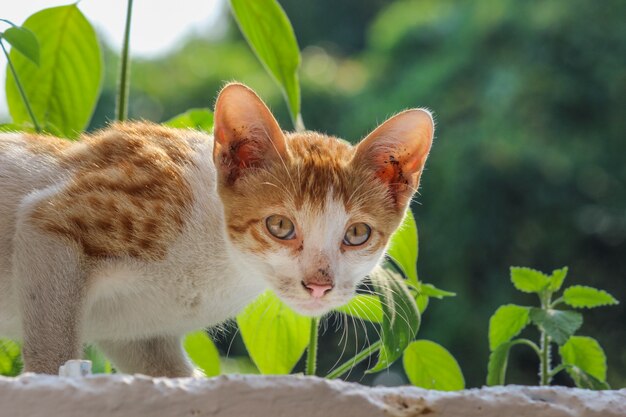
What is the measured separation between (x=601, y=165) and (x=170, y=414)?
572 cm

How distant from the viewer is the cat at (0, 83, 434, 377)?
34.1 inches

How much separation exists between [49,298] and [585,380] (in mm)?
539

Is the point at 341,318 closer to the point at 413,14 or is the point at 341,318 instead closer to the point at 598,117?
the point at 598,117

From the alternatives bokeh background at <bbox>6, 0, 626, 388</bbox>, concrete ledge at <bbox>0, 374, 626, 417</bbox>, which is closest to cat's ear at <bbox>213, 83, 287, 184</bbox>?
concrete ledge at <bbox>0, 374, 626, 417</bbox>

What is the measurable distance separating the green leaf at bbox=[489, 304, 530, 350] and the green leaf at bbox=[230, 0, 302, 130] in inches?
13.0

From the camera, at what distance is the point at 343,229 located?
39.1 inches

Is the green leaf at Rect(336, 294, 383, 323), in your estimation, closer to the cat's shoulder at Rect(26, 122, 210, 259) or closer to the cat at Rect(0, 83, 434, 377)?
the cat at Rect(0, 83, 434, 377)

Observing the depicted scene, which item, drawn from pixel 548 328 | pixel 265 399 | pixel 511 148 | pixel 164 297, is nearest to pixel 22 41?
pixel 164 297

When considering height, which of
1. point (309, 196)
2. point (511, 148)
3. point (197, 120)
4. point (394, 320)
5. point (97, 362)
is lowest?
point (97, 362)

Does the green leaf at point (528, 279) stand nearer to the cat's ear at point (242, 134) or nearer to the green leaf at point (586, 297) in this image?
the green leaf at point (586, 297)

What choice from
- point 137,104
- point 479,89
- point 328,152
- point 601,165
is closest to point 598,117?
point 601,165

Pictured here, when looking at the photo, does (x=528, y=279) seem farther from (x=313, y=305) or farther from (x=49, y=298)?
(x=49, y=298)

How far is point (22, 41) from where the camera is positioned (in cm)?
88

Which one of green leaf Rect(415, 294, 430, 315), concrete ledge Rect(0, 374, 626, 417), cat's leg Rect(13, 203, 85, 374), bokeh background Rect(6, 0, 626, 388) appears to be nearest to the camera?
concrete ledge Rect(0, 374, 626, 417)
